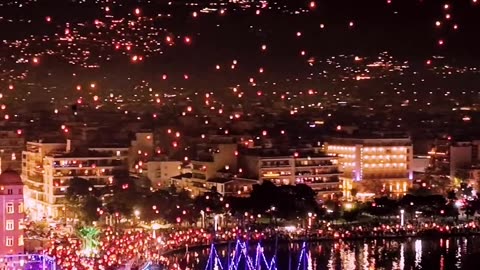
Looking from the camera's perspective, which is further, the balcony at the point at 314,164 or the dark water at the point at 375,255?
the balcony at the point at 314,164

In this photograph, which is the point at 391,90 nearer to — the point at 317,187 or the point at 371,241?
the point at 317,187

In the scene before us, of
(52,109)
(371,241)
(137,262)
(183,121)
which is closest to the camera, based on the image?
(137,262)

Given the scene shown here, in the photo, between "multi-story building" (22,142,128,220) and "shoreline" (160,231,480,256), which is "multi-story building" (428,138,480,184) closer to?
"shoreline" (160,231,480,256)

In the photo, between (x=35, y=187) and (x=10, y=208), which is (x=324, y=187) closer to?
(x=35, y=187)

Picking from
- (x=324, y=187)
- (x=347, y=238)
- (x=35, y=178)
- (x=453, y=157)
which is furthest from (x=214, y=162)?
(x=453, y=157)

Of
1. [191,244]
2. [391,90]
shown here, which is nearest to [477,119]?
[391,90]

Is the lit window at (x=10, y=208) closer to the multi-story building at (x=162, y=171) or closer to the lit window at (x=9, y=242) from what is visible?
the lit window at (x=9, y=242)

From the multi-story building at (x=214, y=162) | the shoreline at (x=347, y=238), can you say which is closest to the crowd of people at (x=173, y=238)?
the shoreline at (x=347, y=238)

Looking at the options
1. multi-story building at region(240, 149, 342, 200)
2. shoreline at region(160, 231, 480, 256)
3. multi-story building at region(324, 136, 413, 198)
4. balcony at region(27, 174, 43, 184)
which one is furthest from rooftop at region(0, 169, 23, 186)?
multi-story building at region(324, 136, 413, 198)
